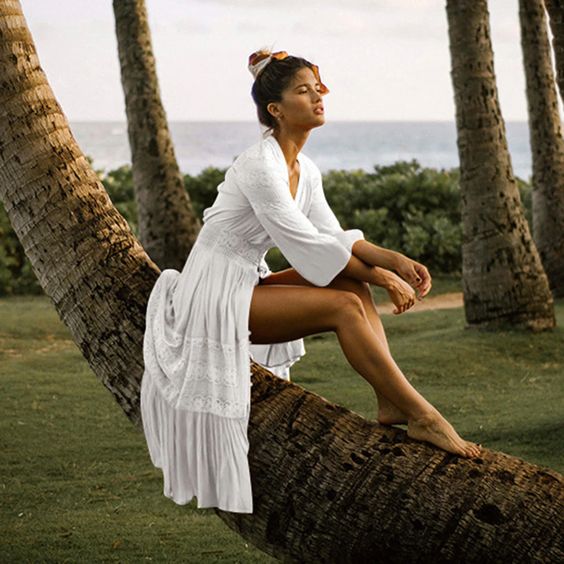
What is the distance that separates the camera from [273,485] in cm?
464

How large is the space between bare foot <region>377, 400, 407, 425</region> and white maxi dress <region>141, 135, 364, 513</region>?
554 millimetres

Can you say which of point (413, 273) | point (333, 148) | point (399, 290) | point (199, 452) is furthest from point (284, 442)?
point (333, 148)

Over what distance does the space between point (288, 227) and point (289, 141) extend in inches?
18.5

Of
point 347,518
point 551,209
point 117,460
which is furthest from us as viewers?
point 551,209

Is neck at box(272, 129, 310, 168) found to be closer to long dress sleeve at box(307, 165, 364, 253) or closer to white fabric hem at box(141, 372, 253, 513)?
long dress sleeve at box(307, 165, 364, 253)

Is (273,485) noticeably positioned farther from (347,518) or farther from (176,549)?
(176,549)

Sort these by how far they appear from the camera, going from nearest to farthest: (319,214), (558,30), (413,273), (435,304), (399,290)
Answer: (399,290) < (413,273) < (319,214) < (558,30) < (435,304)

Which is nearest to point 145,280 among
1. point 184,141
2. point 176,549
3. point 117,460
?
point 176,549

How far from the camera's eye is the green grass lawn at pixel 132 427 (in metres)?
6.54

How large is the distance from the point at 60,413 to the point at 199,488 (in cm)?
520

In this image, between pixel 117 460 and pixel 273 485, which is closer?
pixel 273 485

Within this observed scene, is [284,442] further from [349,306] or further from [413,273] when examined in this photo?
[413,273]

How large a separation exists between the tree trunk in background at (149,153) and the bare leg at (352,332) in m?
9.44

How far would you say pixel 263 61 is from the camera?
16.5ft
